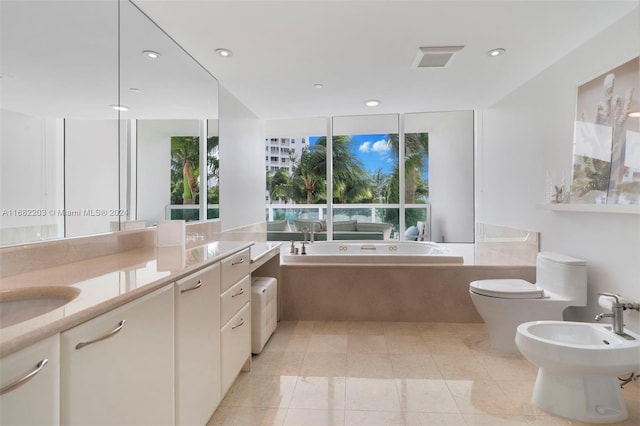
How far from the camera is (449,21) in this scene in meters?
2.12

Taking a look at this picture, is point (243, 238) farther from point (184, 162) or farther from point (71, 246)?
point (71, 246)

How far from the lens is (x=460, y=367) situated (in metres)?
2.36

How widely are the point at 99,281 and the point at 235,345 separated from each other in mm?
1023

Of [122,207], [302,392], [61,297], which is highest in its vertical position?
[122,207]

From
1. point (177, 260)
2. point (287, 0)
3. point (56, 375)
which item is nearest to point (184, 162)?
point (177, 260)

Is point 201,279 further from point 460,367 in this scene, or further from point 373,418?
point 460,367

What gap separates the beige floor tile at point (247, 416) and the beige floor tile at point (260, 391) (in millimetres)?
40

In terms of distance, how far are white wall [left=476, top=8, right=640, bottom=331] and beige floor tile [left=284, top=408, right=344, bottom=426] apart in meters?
1.86

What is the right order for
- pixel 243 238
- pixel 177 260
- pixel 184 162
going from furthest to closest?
pixel 243 238, pixel 184 162, pixel 177 260

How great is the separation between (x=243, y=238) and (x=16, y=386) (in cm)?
310

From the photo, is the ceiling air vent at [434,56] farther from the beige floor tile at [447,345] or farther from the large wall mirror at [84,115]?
the beige floor tile at [447,345]

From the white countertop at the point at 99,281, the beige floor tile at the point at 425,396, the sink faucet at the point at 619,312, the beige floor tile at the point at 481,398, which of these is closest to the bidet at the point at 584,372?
the sink faucet at the point at 619,312

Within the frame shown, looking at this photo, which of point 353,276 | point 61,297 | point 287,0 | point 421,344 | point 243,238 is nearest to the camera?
point 61,297

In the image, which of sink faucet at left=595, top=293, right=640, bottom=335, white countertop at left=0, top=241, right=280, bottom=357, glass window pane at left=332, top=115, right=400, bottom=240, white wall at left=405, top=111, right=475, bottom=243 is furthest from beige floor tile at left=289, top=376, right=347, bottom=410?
white wall at left=405, top=111, right=475, bottom=243
